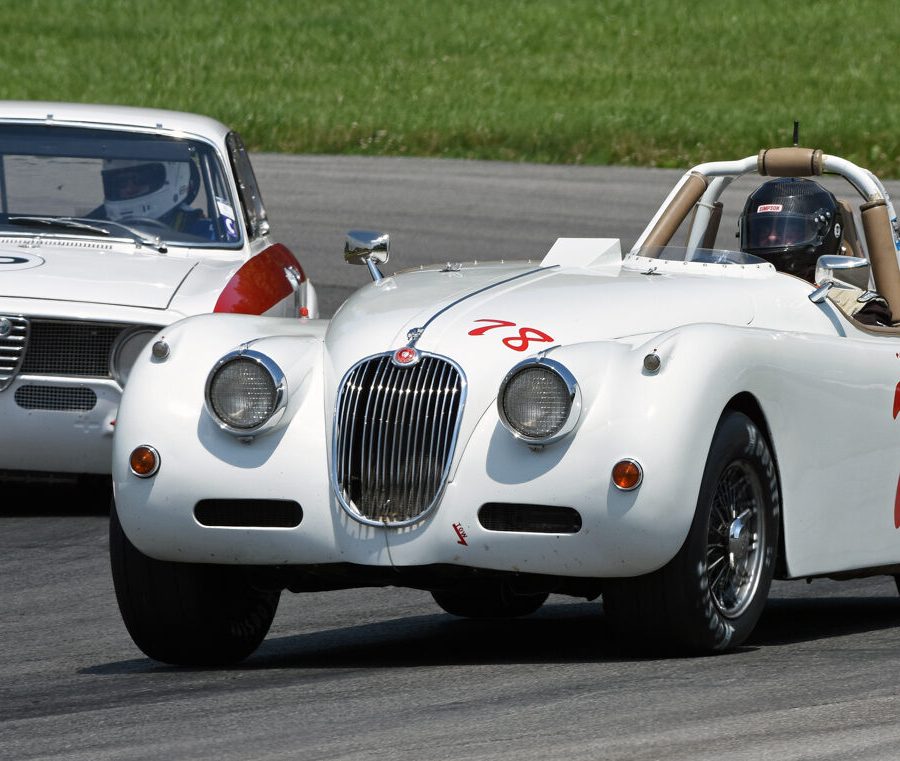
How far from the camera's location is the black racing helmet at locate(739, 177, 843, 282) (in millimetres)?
7730

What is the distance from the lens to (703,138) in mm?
27219

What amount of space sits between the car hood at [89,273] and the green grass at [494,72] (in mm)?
16481

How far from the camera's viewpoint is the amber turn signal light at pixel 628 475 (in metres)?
5.73

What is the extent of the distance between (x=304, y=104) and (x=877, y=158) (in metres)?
8.94

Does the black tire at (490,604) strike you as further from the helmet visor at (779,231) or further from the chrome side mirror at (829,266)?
the helmet visor at (779,231)

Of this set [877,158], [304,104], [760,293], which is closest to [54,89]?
[304,104]

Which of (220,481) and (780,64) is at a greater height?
(220,481)

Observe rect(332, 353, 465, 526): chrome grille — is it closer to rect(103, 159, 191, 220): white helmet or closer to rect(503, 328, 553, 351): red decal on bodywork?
rect(503, 328, 553, 351): red decal on bodywork

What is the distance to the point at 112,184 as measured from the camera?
11.1m

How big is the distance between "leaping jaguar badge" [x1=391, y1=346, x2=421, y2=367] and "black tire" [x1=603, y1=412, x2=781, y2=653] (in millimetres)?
862

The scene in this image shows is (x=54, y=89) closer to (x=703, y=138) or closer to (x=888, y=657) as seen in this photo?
(x=703, y=138)

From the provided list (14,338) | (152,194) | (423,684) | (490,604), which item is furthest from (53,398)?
(423,684)

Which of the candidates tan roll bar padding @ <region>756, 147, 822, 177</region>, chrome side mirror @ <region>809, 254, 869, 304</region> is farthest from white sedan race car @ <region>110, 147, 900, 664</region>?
tan roll bar padding @ <region>756, 147, 822, 177</region>

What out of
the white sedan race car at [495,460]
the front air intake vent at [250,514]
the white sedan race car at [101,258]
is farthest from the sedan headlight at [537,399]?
the white sedan race car at [101,258]
